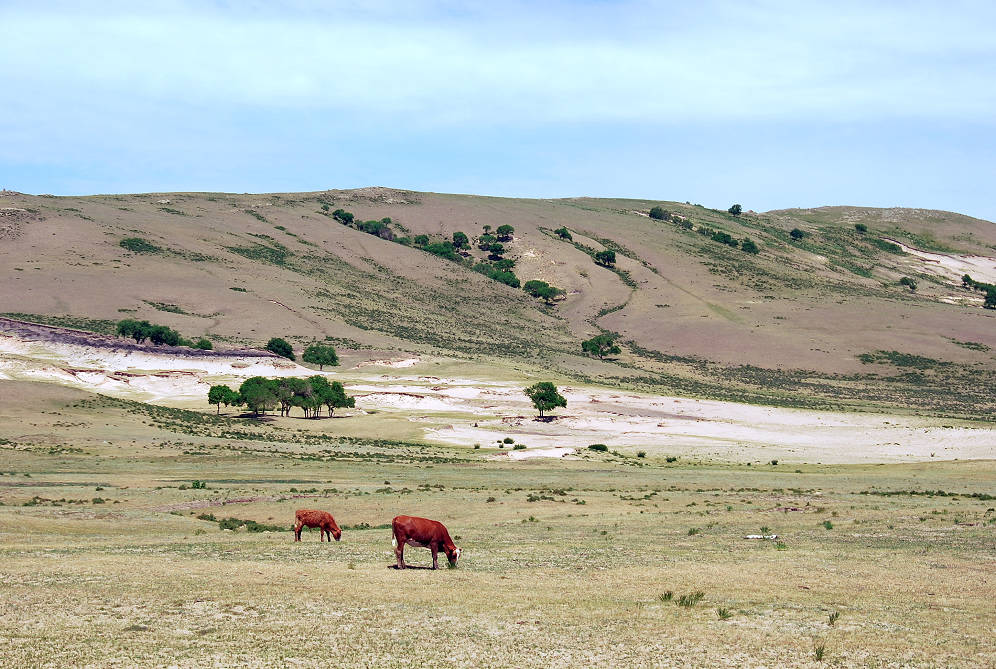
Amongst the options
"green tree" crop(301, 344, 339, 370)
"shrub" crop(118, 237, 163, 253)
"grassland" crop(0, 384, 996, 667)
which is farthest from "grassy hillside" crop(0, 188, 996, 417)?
"grassland" crop(0, 384, 996, 667)

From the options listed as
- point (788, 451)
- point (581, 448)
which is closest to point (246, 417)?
point (581, 448)

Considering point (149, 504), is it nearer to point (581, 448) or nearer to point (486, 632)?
point (486, 632)

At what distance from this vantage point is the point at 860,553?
1058 inches

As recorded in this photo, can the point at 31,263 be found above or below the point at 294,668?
above

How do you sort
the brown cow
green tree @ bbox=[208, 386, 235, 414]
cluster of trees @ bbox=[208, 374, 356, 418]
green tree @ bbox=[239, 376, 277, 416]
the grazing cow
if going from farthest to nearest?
cluster of trees @ bbox=[208, 374, 356, 418] → green tree @ bbox=[208, 386, 235, 414] → green tree @ bbox=[239, 376, 277, 416] → the brown cow → the grazing cow

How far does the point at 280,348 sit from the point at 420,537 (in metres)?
114

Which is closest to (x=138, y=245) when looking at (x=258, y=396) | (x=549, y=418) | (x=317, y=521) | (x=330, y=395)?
(x=258, y=396)

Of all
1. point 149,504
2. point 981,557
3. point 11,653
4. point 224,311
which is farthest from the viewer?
point 224,311

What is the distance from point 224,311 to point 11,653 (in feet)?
464

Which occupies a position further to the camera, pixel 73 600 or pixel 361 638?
pixel 73 600

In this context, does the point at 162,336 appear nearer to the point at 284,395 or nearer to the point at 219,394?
the point at 219,394

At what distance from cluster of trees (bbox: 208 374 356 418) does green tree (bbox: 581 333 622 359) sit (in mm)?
64098

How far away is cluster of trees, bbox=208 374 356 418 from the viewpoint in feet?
322

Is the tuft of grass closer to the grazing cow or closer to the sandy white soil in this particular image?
the grazing cow
